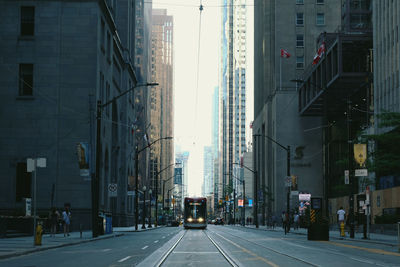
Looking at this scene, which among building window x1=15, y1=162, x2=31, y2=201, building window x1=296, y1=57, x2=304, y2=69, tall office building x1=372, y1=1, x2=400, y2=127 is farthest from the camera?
building window x1=296, y1=57, x2=304, y2=69

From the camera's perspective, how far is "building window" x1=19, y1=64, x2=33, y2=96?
51.8m

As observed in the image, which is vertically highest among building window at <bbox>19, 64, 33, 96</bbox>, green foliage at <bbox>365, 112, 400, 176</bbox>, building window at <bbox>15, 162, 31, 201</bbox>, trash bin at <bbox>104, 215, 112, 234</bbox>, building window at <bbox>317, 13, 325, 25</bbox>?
building window at <bbox>317, 13, 325, 25</bbox>

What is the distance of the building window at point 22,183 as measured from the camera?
165ft

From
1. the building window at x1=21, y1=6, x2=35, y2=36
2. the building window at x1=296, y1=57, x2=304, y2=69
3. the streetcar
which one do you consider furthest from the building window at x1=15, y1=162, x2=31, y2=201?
the building window at x1=296, y1=57, x2=304, y2=69

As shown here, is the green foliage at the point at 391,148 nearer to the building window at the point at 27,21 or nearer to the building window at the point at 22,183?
the building window at the point at 22,183

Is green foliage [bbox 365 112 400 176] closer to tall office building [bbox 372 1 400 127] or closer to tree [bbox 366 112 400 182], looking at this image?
tree [bbox 366 112 400 182]

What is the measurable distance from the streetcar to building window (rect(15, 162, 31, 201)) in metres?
20.8

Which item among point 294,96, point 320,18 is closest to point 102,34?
point 294,96

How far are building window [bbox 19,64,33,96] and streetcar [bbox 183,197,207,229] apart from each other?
74.6 feet

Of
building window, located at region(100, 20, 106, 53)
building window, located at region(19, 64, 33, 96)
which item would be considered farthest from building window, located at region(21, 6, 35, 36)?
building window, located at region(100, 20, 106, 53)

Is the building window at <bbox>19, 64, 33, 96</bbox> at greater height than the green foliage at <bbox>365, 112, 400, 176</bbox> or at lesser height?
greater

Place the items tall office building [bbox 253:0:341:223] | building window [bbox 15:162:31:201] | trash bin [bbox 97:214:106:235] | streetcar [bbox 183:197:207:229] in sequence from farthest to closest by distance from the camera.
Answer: tall office building [bbox 253:0:341:223]
streetcar [bbox 183:197:207:229]
building window [bbox 15:162:31:201]
trash bin [bbox 97:214:106:235]

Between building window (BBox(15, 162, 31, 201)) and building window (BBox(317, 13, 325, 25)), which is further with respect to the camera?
building window (BBox(317, 13, 325, 25))

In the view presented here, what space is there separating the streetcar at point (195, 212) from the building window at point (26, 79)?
22.7 m
